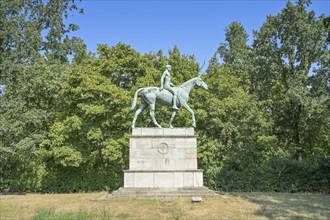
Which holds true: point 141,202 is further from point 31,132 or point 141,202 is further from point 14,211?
point 31,132

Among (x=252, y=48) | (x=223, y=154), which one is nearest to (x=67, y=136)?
(x=223, y=154)

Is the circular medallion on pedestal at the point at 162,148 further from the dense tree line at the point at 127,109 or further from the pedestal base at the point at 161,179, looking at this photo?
the dense tree line at the point at 127,109

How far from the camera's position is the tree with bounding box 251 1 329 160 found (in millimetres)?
24781

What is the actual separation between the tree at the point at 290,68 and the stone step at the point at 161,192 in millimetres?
12530

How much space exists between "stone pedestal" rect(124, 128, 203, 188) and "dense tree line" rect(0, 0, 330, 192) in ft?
16.5

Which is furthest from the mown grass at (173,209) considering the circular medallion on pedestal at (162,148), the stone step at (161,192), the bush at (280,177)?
the bush at (280,177)

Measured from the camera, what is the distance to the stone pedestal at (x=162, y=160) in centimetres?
1498

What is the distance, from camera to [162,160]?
15.3m

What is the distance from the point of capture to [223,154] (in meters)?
23.0

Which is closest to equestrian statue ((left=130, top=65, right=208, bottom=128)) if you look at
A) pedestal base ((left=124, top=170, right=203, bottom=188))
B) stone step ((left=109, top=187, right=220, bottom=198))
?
pedestal base ((left=124, top=170, right=203, bottom=188))

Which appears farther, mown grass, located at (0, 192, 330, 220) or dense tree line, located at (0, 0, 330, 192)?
dense tree line, located at (0, 0, 330, 192)

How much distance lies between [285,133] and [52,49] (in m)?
20.7

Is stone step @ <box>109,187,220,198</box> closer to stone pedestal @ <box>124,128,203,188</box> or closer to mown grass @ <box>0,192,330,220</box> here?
stone pedestal @ <box>124,128,203,188</box>

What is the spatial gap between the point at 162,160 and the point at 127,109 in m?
6.13
